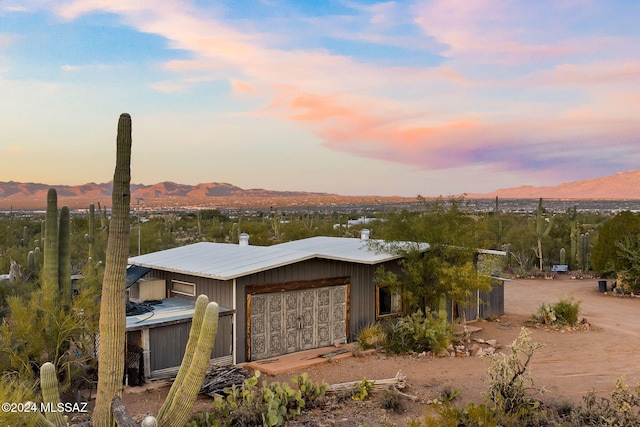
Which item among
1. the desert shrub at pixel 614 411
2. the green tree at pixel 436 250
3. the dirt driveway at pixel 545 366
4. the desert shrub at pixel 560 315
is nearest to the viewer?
the desert shrub at pixel 614 411

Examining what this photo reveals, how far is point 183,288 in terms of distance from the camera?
50.0 ft

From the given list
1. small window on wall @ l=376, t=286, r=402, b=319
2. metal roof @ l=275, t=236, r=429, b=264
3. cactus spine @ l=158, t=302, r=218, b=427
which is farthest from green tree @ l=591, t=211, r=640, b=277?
cactus spine @ l=158, t=302, r=218, b=427

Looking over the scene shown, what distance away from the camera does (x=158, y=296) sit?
51.2 ft

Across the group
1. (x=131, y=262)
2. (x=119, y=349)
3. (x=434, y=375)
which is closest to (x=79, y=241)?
(x=131, y=262)


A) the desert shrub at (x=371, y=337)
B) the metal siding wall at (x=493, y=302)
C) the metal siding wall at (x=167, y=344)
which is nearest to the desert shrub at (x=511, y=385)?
the desert shrub at (x=371, y=337)

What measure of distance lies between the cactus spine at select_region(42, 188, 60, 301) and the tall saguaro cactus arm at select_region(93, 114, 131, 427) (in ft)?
17.5

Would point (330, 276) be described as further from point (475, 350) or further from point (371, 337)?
point (475, 350)

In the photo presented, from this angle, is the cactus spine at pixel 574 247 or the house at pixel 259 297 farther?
the cactus spine at pixel 574 247

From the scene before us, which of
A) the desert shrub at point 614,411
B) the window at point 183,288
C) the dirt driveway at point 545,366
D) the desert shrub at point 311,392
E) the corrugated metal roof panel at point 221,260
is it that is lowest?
the dirt driveway at point 545,366

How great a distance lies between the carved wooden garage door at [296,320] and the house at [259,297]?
2 centimetres

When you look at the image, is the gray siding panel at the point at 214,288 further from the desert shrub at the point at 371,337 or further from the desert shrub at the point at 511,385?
the desert shrub at the point at 511,385

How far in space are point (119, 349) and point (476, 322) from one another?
1425 centimetres

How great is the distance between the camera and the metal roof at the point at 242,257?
1357 cm

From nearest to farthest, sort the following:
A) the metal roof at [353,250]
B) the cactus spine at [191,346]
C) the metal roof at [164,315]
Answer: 1. the cactus spine at [191,346]
2. the metal roof at [164,315]
3. the metal roof at [353,250]
